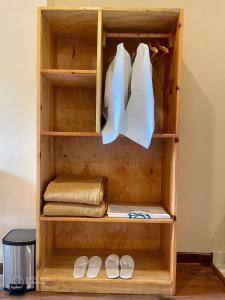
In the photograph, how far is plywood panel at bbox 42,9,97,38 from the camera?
4.69 feet

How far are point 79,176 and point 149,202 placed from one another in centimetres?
45

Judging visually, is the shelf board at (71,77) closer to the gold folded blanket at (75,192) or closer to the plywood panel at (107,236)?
the gold folded blanket at (75,192)

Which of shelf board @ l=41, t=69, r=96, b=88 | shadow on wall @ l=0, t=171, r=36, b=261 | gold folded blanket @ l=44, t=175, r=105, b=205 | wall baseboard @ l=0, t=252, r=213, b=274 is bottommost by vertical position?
wall baseboard @ l=0, t=252, r=213, b=274

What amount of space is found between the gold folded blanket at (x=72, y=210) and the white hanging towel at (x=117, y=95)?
0.35m

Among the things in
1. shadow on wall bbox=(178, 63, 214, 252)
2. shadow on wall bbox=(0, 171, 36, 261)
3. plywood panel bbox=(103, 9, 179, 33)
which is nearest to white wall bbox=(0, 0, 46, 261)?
shadow on wall bbox=(0, 171, 36, 261)

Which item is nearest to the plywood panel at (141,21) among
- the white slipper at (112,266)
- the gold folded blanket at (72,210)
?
the gold folded blanket at (72,210)

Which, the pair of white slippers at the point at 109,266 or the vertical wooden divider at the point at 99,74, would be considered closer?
the vertical wooden divider at the point at 99,74

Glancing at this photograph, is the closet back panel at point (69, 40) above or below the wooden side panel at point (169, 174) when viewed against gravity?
above

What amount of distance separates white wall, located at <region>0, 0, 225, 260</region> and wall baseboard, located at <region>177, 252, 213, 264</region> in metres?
0.03

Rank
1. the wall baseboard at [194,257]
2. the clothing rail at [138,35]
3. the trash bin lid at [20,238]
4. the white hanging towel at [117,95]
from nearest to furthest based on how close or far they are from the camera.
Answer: the white hanging towel at [117,95] → the trash bin lid at [20,238] → the clothing rail at [138,35] → the wall baseboard at [194,257]

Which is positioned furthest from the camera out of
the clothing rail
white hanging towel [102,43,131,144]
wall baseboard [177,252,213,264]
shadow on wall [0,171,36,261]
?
wall baseboard [177,252,213,264]

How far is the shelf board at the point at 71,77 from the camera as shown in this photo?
1382 mm

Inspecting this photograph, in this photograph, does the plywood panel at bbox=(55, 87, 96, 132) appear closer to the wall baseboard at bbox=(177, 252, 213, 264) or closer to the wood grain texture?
the wood grain texture

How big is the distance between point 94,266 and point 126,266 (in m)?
0.17
